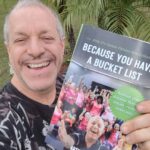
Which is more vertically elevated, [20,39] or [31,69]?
[20,39]

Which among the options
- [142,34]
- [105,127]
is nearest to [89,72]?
[105,127]

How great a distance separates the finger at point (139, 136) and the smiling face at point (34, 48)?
1.47ft

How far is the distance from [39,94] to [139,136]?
1.75 feet

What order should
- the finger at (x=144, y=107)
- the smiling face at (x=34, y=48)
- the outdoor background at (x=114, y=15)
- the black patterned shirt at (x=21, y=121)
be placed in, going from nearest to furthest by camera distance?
the finger at (x=144, y=107) → the black patterned shirt at (x=21, y=121) → the smiling face at (x=34, y=48) → the outdoor background at (x=114, y=15)

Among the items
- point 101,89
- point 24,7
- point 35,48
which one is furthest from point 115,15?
point 101,89

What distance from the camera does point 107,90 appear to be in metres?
1.40

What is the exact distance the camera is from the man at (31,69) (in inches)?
65.2

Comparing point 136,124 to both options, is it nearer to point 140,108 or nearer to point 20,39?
point 140,108

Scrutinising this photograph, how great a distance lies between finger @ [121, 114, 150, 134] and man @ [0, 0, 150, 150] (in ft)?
1.34

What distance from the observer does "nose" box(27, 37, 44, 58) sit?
1659mm

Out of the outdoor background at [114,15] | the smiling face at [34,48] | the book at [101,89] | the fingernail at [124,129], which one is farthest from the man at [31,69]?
the outdoor background at [114,15]

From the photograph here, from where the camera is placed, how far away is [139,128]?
138 centimetres

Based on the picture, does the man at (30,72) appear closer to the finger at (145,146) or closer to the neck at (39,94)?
the neck at (39,94)

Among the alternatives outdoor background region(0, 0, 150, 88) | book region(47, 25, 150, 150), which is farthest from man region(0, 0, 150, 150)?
outdoor background region(0, 0, 150, 88)
